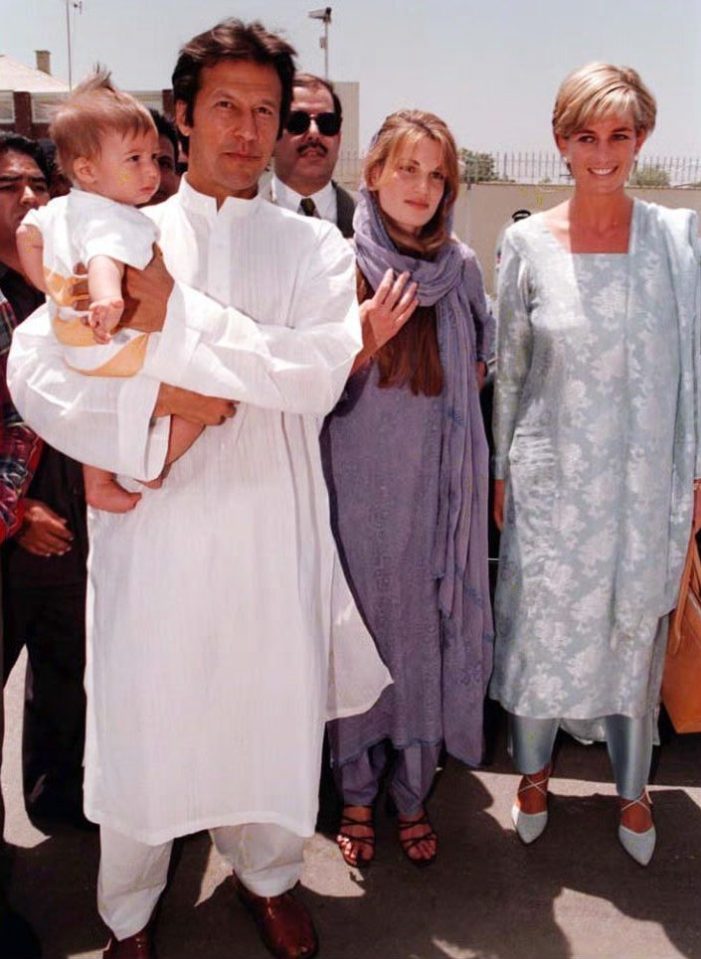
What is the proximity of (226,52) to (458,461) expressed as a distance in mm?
1150

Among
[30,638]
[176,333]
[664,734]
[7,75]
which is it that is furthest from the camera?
[7,75]

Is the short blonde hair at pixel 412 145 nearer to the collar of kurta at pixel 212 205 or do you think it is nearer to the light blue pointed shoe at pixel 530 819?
the collar of kurta at pixel 212 205

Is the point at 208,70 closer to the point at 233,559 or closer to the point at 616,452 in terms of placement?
the point at 233,559

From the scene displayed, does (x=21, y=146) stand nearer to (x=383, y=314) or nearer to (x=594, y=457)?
(x=383, y=314)

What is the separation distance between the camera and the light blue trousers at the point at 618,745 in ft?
9.44

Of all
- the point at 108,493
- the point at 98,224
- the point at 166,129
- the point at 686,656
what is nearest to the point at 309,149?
the point at 166,129

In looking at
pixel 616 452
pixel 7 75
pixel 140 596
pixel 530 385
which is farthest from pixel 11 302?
pixel 7 75

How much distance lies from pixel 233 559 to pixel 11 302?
1065 millimetres

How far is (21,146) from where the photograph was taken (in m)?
2.91

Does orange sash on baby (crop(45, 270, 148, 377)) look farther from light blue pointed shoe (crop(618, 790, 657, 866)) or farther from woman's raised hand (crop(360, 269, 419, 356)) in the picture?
light blue pointed shoe (crop(618, 790, 657, 866))

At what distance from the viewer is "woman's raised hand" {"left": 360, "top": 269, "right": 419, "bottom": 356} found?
7.65 feet

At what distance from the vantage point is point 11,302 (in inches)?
106

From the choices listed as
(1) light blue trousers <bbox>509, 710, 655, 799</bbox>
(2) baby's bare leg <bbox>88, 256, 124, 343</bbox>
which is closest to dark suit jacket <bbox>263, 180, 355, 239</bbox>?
(2) baby's bare leg <bbox>88, 256, 124, 343</bbox>

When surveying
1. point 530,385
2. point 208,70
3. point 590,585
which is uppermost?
point 208,70
